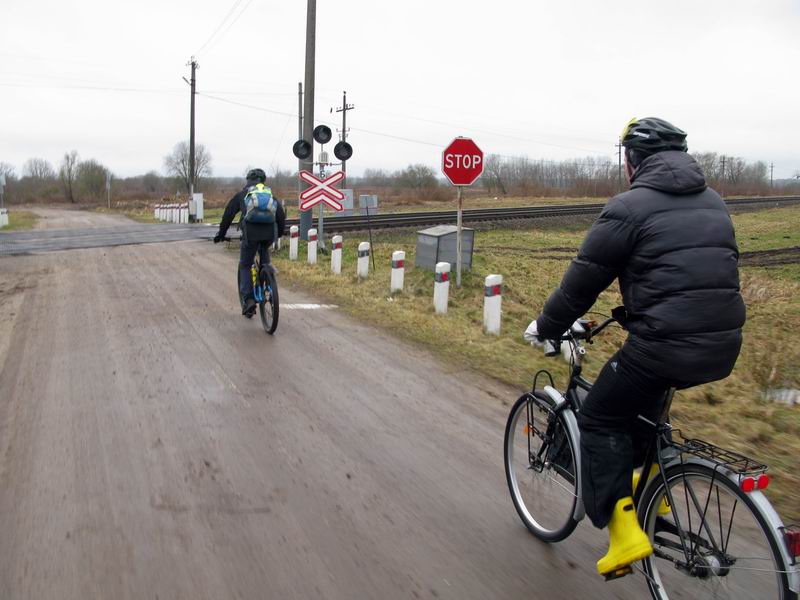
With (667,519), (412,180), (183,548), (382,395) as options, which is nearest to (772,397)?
(382,395)

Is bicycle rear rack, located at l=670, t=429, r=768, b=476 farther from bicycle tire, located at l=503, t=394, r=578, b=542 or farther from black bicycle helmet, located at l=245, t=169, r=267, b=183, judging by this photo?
black bicycle helmet, located at l=245, t=169, r=267, b=183

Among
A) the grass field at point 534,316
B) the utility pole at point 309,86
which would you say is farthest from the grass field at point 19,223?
the grass field at point 534,316

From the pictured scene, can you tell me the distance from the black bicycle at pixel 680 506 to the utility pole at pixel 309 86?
14.7m

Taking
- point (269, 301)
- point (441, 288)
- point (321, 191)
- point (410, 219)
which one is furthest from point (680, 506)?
point (410, 219)

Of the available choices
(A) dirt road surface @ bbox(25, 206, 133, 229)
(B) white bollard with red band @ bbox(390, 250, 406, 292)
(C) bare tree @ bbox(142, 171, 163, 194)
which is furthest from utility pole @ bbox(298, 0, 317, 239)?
(C) bare tree @ bbox(142, 171, 163, 194)

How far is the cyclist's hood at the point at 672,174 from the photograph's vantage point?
2648 mm

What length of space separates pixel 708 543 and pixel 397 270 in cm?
886

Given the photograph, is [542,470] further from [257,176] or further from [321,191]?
[321,191]

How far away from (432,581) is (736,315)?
5.76ft

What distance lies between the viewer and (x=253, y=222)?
8.60 metres

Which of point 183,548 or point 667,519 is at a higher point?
point 667,519

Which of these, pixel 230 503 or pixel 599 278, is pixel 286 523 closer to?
pixel 230 503

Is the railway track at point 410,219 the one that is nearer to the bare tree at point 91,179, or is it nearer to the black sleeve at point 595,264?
the black sleeve at point 595,264

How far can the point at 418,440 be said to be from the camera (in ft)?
16.4
